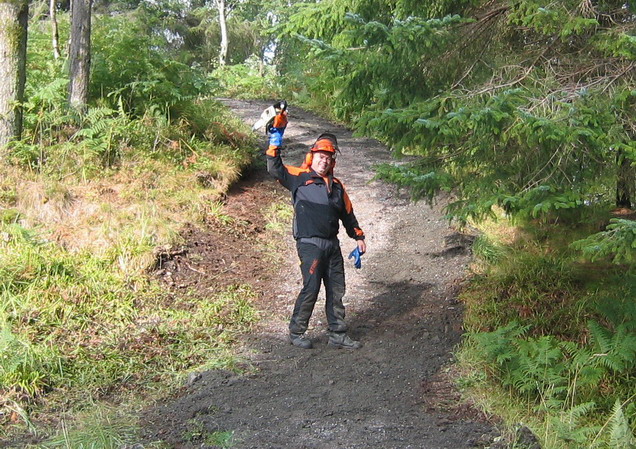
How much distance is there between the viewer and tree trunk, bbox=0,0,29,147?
311 inches

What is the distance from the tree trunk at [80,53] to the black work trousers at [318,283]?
4.70 m

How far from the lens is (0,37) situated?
790 cm

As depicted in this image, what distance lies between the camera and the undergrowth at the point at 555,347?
505cm

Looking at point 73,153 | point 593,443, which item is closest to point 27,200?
point 73,153

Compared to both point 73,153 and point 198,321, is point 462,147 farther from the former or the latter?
point 73,153

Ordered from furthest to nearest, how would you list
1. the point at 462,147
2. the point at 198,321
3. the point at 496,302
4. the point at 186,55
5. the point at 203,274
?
1. the point at 186,55
2. the point at 203,274
3. the point at 496,302
4. the point at 198,321
5. the point at 462,147

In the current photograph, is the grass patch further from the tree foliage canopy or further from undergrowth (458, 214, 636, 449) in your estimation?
the tree foliage canopy

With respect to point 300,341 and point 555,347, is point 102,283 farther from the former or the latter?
point 555,347

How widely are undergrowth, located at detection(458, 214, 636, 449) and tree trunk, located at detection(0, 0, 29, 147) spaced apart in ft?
20.0

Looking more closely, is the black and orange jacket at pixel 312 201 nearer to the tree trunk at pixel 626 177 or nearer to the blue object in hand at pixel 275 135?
the blue object in hand at pixel 275 135

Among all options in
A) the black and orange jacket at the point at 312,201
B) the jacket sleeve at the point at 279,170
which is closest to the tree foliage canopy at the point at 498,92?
the black and orange jacket at the point at 312,201

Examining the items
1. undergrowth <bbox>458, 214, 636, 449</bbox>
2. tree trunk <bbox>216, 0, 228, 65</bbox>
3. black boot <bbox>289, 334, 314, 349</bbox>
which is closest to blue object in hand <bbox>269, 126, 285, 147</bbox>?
black boot <bbox>289, 334, 314, 349</bbox>

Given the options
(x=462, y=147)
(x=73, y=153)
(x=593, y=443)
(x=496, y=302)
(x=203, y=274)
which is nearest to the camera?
(x=593, y=443)

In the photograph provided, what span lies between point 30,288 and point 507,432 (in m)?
4.64
